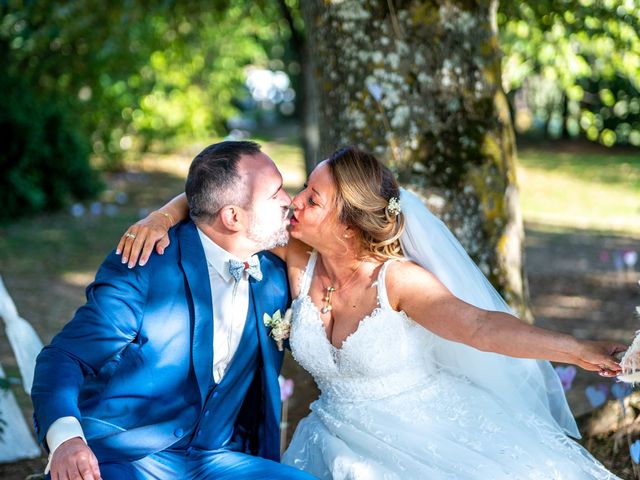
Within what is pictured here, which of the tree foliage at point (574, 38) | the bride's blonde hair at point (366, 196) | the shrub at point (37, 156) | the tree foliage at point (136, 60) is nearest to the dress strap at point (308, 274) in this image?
the bride's blonde hair at point (366, 196)

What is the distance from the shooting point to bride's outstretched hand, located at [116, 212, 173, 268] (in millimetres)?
2922

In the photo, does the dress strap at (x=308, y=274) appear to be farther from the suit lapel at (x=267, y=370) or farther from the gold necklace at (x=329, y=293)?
the suit lapel at (x=267, y=370)

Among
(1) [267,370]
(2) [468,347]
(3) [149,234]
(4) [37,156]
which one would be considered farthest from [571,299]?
(4) [37,156]

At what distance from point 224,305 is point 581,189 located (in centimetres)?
1215

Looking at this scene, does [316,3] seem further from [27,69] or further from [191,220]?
[27,69]

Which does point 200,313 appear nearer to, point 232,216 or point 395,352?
point 232,216

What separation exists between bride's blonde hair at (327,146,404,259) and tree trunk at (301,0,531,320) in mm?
920

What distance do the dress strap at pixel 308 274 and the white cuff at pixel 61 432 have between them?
1.08 metres

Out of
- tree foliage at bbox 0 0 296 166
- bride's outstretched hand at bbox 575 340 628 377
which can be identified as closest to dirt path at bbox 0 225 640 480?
bride's outstretched hand at bbox 575 340 628 377

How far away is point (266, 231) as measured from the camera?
9.96ft

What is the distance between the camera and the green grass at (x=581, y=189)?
11.7 meters

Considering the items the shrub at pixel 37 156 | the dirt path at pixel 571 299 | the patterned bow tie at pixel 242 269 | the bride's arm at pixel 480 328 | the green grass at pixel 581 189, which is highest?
the patterned bow tie at pixel 242 269

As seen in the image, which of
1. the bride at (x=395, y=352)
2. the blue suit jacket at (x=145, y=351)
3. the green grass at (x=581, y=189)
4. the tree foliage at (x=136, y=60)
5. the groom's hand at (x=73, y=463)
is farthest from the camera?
the green grass at (x=581, y=189)

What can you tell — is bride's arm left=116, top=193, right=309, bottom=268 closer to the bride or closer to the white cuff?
the bride
